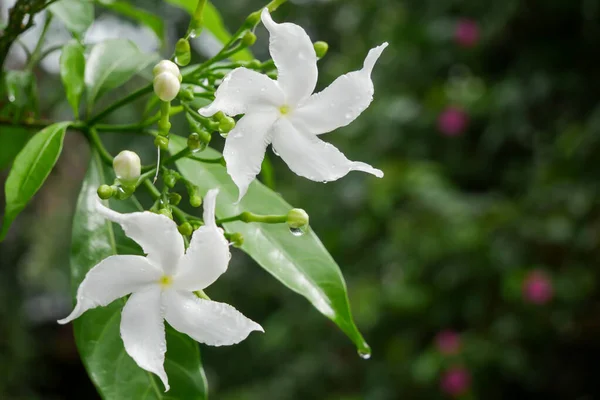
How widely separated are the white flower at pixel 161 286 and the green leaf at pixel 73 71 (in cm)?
20

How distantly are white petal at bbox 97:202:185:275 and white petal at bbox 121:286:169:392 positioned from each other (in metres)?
0.02

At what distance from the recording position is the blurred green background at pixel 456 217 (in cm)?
250

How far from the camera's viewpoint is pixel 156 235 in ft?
1.41

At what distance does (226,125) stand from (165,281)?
11 centimetres

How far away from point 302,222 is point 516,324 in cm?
217

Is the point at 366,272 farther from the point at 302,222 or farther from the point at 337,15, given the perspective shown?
the point at 302,222

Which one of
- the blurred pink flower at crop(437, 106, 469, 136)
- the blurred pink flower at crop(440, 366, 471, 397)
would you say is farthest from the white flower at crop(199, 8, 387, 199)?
the blurred pink flower at crop(437, 106, 469, 136)

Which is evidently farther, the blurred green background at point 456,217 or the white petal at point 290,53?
the blurred green background at point 456,217

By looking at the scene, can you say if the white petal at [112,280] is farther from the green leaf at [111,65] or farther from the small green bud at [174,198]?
the green leaf at [111,65]

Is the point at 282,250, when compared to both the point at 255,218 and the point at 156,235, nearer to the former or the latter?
the point at 255,218

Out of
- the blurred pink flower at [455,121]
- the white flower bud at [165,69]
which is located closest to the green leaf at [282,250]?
the white flower bud at [165,69]

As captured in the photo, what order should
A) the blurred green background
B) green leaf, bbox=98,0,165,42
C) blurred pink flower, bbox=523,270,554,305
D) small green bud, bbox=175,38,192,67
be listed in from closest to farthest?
small green bud, bbox=175,38,192,67 → green leaf, bbox=98,0,165,42 → blurred pink flower, bbox=523,270,554,305 → the blurred green background

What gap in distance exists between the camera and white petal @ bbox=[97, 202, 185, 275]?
424 mm

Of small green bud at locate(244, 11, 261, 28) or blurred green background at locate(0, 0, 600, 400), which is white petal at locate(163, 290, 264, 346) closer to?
small green bud at locate(244, 11, 261, 28)
